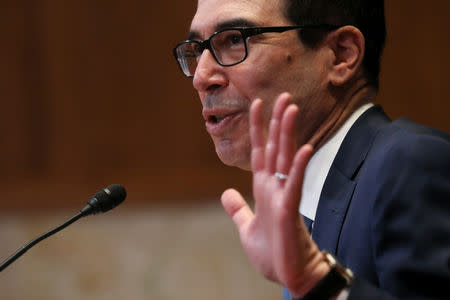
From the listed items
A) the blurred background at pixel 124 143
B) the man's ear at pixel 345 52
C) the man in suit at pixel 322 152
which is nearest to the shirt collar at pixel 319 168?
the man in suit at pixel 322 152

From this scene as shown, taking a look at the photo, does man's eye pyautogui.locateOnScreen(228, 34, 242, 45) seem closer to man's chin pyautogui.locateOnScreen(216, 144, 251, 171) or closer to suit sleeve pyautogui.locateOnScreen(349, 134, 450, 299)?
man's chin pyautogui.locateOnScreen(216, 144, 251, 171)

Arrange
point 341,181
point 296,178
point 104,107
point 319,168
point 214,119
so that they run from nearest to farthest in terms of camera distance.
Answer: point 296,178 → point 341,181 → point 319,168 → point 214,119 → point 104,107

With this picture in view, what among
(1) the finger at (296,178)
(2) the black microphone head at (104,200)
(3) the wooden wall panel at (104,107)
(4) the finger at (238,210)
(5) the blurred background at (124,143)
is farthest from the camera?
(3) the wooden wall panel at (104,107)

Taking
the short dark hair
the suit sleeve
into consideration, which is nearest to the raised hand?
the suit sleeve

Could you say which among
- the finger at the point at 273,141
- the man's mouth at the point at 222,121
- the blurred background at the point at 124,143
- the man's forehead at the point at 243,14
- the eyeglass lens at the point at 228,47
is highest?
the man's forehead at the point at 243,14

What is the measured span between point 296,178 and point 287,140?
74 millimetres

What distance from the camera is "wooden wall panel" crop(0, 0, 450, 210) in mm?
3727

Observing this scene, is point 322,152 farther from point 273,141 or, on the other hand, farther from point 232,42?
point 273,141

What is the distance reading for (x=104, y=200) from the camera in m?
1.56

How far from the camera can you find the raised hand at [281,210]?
3.45ft

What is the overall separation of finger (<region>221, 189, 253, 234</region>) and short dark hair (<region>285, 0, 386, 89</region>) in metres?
0.62

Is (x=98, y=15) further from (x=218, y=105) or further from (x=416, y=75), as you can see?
(x=218, y=105)

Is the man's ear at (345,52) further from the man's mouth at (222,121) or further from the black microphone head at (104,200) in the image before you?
the black microphone head at (104,200)

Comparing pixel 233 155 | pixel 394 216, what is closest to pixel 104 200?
pixel 233 155
